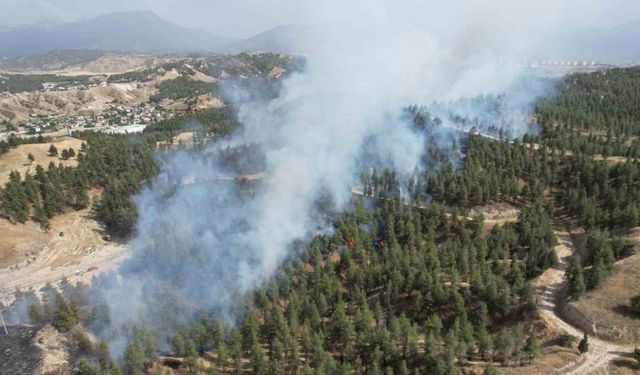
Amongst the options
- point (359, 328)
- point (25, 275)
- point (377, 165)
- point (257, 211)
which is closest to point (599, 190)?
point (377, 165)

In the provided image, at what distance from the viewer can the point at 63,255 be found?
189 feet

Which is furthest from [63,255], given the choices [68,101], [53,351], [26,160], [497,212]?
→ [68,101]

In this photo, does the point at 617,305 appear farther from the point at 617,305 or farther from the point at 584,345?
the point at 584,345

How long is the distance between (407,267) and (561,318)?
13477 millimetres

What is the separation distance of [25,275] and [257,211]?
91.3 feet

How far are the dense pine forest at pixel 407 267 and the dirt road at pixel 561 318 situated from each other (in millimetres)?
1287

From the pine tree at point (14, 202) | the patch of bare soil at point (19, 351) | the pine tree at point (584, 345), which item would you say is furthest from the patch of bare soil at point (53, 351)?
the pine tree at point (584, 345)

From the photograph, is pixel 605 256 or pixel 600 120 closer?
pixel 605 256

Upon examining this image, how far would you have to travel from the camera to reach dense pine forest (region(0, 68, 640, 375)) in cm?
3444

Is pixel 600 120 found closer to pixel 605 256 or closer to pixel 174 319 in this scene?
pixel 605 256

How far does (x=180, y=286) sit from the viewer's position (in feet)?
146

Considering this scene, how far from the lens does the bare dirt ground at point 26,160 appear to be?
73.6 metres

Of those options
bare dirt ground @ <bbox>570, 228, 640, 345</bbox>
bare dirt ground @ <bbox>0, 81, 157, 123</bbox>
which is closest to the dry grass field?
bare dirt ground @ <bbox>570, 228, 640, 345</bbox>

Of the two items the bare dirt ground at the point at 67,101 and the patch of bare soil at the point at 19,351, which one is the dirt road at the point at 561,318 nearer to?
the patch of bare soil at the point at 19,351
